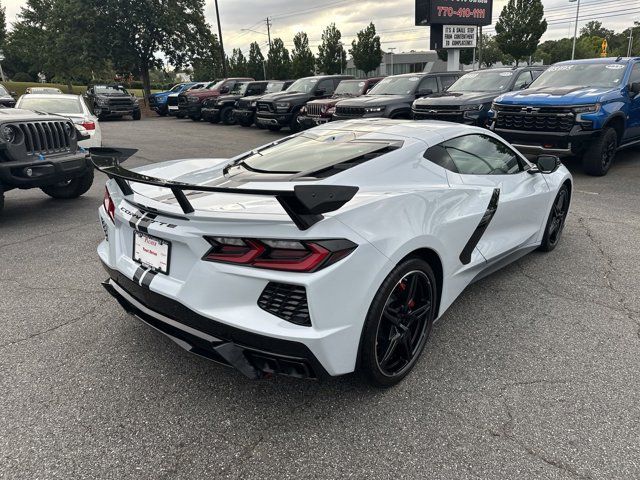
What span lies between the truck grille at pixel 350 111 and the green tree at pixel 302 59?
36.2 m

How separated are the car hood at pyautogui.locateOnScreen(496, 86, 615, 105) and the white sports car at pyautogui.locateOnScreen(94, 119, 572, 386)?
17.9ft

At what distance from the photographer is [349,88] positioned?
1479 cm

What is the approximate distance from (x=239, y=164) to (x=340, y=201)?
162 cm

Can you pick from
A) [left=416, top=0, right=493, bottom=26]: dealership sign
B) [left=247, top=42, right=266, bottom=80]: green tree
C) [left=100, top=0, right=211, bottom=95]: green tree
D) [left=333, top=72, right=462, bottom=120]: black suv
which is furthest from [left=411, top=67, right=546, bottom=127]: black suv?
[left=247, top=42, right=266, bottom=80]: green tree

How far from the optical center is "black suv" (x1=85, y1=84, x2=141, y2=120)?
24734mm

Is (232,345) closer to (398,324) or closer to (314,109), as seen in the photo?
(398,324)

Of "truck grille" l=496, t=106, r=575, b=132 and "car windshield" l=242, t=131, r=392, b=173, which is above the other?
"car windshield" l=242, t=131, r=392, b=173

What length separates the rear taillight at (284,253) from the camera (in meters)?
2.08

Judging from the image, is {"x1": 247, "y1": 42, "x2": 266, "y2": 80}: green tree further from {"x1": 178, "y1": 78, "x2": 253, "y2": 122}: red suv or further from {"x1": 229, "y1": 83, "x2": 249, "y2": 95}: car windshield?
{"x1": 229, "y1": 83, "x2": 249, "y2": 95}: car windshield

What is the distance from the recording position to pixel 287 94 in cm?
1573

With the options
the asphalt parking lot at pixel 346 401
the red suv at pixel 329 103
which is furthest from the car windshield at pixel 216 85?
the asphalt parking lot at pixel 346 401

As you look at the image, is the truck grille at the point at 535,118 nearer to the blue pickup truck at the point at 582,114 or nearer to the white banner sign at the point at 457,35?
the blue pickup truck at the point at 582,114

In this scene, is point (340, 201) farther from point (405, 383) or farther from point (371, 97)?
point (371, 97)

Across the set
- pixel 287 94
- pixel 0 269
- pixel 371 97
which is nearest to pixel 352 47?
pixel 287 94
